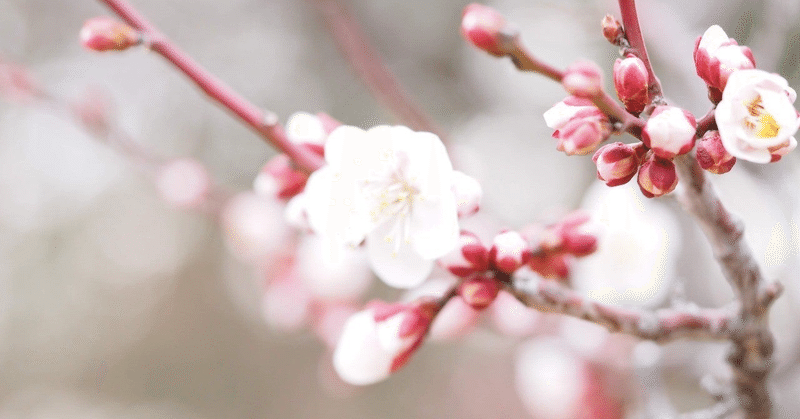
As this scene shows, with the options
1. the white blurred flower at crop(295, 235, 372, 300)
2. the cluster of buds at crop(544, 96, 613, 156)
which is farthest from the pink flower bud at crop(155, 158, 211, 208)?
the cluster of buds at crop(544, 96, 613, 156)

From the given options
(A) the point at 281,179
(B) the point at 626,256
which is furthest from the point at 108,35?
(B) the point at 626,256

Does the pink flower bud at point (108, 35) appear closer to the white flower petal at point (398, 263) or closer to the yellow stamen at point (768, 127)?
the white flower petal at point (398, 263)

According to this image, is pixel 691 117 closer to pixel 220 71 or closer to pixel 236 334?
pixel 220 71

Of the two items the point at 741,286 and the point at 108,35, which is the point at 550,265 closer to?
the point at 741,286

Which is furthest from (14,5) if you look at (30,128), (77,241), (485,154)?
(485,154)

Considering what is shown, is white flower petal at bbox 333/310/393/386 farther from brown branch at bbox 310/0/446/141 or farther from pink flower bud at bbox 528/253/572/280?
brown branch at bbox 310/0/446/141
